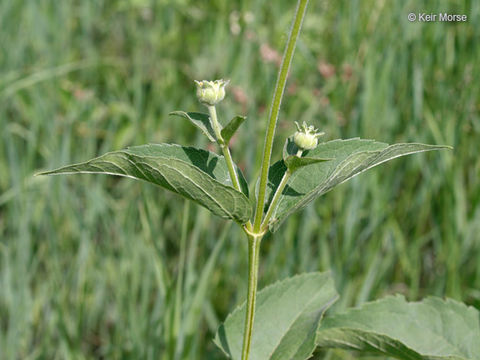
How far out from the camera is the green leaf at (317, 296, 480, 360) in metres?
1.41

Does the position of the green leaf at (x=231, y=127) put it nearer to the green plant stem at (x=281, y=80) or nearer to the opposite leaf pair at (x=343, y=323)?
the green plant stem at (x=281, y=80)

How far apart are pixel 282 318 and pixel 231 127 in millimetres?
531

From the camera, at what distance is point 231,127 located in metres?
1.11

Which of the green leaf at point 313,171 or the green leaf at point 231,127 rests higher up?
the green leaf at point 231,127

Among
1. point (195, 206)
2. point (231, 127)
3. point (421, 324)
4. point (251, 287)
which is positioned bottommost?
point (421, 324)

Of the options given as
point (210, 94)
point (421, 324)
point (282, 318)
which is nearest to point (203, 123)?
point (210, 94)

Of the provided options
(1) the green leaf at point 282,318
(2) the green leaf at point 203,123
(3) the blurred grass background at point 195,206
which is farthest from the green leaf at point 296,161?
(3) the blurred grass background at point 195,206

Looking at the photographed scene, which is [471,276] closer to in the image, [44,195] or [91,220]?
[91,220]

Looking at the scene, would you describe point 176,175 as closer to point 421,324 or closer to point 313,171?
point 313,171

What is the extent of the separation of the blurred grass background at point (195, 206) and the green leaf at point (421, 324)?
1.57 feet

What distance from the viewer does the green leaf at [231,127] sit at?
107 centimetres

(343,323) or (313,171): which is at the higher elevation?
(313,171)

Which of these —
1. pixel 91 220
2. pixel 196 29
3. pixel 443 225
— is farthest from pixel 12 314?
pixel 196 29

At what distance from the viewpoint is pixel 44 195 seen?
257 centimetres
